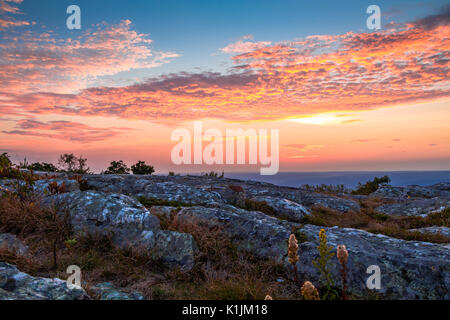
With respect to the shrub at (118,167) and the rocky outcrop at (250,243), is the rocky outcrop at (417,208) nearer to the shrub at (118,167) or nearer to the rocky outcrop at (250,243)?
the rocky outcrop at (250,243)

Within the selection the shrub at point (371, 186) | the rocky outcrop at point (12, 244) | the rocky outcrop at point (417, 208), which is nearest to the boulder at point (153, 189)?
the rocky outcrop at point (12, 244)

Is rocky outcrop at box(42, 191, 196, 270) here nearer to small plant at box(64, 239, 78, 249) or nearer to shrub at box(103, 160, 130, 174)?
small plant at box(64, 239, 78, 249)

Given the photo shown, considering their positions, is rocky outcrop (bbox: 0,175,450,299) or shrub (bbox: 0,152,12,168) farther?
shrub (bbox: 0,152,12,168)

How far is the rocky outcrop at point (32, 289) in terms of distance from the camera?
316 cm

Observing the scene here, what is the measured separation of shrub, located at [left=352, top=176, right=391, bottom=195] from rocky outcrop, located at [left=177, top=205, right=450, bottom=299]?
17.9 meters

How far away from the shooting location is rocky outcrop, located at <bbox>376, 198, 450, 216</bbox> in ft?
38.7

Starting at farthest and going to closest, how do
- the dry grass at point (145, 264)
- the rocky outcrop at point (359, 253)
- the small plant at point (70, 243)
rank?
the small plant at point (70, 243) < the rocky outcrop at point (359, 253) < the dry grass at point (145, 264)

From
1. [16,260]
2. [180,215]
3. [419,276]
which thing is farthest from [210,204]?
[419,276]

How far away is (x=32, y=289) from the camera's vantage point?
335 centimetres

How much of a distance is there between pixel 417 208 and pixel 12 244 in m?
15.2

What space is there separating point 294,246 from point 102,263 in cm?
379

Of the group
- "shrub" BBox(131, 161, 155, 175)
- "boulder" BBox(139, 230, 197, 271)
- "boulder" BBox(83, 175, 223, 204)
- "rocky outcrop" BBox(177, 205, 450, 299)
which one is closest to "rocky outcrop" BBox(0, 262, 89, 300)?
"boulder" BBox(139, 230, 197, 271)

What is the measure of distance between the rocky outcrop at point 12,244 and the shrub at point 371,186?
23.0 meters
